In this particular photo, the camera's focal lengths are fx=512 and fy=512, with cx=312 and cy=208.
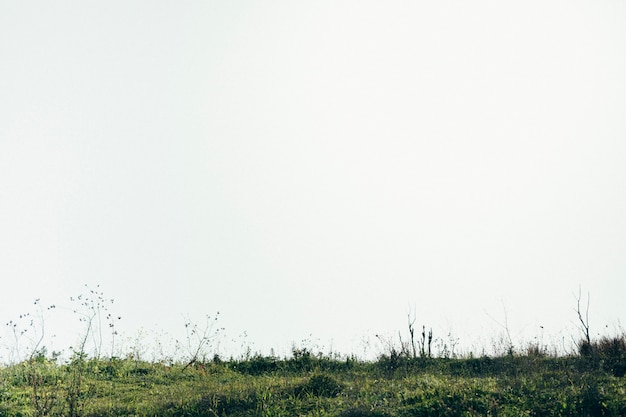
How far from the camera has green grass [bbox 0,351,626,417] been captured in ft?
33.8

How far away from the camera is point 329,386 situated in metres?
12.4

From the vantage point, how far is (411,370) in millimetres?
17062

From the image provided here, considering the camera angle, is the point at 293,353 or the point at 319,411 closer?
the point at 319,411

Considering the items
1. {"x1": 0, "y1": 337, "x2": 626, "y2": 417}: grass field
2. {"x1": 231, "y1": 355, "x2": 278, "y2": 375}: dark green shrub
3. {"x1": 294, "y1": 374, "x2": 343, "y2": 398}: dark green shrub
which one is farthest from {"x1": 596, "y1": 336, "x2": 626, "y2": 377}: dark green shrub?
{"x1": 231, "y1": 355, "x2": 278, "y2": 375}: dark green shrub

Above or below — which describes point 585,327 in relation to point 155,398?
above

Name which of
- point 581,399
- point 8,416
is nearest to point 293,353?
point 8,416

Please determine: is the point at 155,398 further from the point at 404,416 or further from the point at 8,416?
the point at 404,416

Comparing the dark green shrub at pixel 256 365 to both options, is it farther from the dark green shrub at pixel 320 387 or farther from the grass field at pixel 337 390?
the dark green shrub at pixel 320 387

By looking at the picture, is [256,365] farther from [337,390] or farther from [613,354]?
[613,354]

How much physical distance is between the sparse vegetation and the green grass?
1.1 inches

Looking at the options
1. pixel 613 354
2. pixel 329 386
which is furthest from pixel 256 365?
pixel 613 354

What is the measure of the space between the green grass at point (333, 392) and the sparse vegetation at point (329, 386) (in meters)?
0.03

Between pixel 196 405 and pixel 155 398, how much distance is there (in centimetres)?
226

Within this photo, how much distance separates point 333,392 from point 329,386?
333 millimetres
